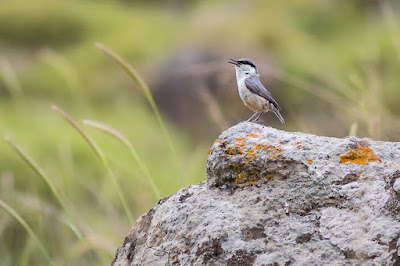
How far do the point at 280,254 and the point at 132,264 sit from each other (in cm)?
66

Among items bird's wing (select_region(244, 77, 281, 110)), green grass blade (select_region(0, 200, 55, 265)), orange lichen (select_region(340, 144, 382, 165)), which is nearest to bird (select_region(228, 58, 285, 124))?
bird's wing (select_region(244, 77, 281, 110))

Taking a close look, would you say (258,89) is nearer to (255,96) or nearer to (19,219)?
(255,96)

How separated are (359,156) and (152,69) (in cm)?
1043

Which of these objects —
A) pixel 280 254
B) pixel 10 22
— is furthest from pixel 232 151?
pixel 10 22

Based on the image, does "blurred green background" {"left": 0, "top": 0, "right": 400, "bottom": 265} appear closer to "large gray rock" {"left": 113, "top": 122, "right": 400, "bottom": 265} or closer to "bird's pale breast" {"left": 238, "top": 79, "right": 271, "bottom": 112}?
"bird's pale breast" {"left": 238, "top": 79, "right": 271, "bottom": 112}

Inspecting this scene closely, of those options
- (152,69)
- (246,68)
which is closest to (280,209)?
(246,68)

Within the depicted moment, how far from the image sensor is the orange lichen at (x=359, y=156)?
235 centimetres

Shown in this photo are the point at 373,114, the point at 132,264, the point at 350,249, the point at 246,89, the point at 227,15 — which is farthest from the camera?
the point at 227,15

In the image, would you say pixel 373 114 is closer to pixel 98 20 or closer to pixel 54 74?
pixel 54 74

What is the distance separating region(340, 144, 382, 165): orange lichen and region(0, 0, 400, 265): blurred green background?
2769 millimetres

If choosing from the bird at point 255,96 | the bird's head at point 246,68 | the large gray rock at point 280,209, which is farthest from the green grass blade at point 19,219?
the bird's head at point 246,68

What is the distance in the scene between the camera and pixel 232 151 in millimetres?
2465

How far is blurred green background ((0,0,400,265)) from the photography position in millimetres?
8016

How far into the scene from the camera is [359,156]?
2359 millimetres
